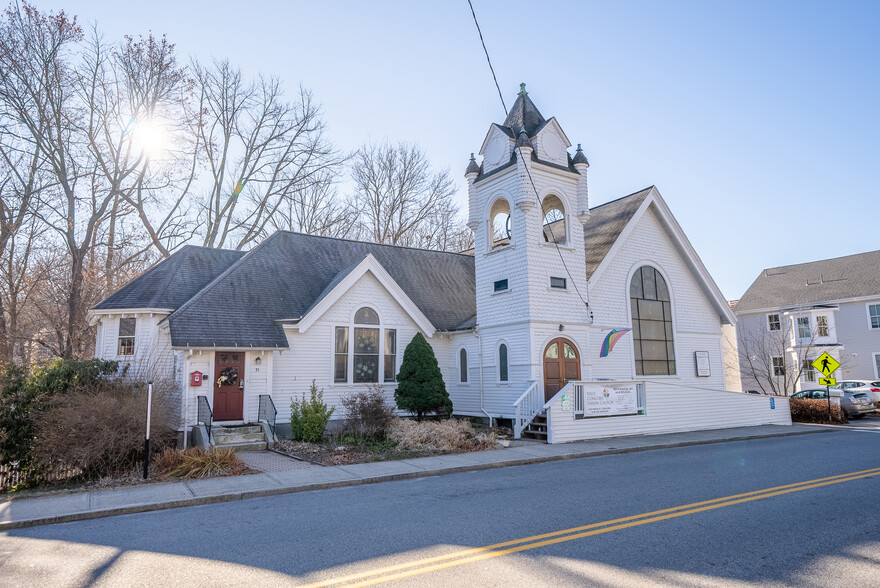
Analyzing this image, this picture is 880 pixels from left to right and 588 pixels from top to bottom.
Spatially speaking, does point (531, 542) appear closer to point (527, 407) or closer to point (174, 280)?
point (527, 407)

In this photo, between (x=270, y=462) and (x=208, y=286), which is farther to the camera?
(x=208, y=286)

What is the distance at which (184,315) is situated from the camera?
16.0 meters

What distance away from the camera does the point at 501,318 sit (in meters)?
18.8

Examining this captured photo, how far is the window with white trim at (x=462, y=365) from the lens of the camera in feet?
67.4

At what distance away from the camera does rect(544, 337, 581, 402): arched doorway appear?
58.9 feet

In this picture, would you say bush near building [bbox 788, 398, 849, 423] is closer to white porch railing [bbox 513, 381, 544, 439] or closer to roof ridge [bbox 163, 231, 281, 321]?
white porch railing [bbox 513, 381, 544, 439]

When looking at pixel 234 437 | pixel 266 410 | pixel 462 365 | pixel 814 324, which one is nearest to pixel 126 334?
pixel 266 410

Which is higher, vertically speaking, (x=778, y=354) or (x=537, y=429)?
(x=778, y=354)

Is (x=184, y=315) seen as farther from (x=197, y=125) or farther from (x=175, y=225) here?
(x=197, y=125)

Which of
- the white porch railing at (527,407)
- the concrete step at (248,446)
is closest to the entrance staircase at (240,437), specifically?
the concrete step at (248,446)

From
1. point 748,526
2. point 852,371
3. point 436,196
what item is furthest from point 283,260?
point 852,371

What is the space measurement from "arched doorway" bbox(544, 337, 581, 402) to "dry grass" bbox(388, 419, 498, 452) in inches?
127

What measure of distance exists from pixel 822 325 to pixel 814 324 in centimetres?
78

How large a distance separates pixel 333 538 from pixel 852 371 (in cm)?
3619
